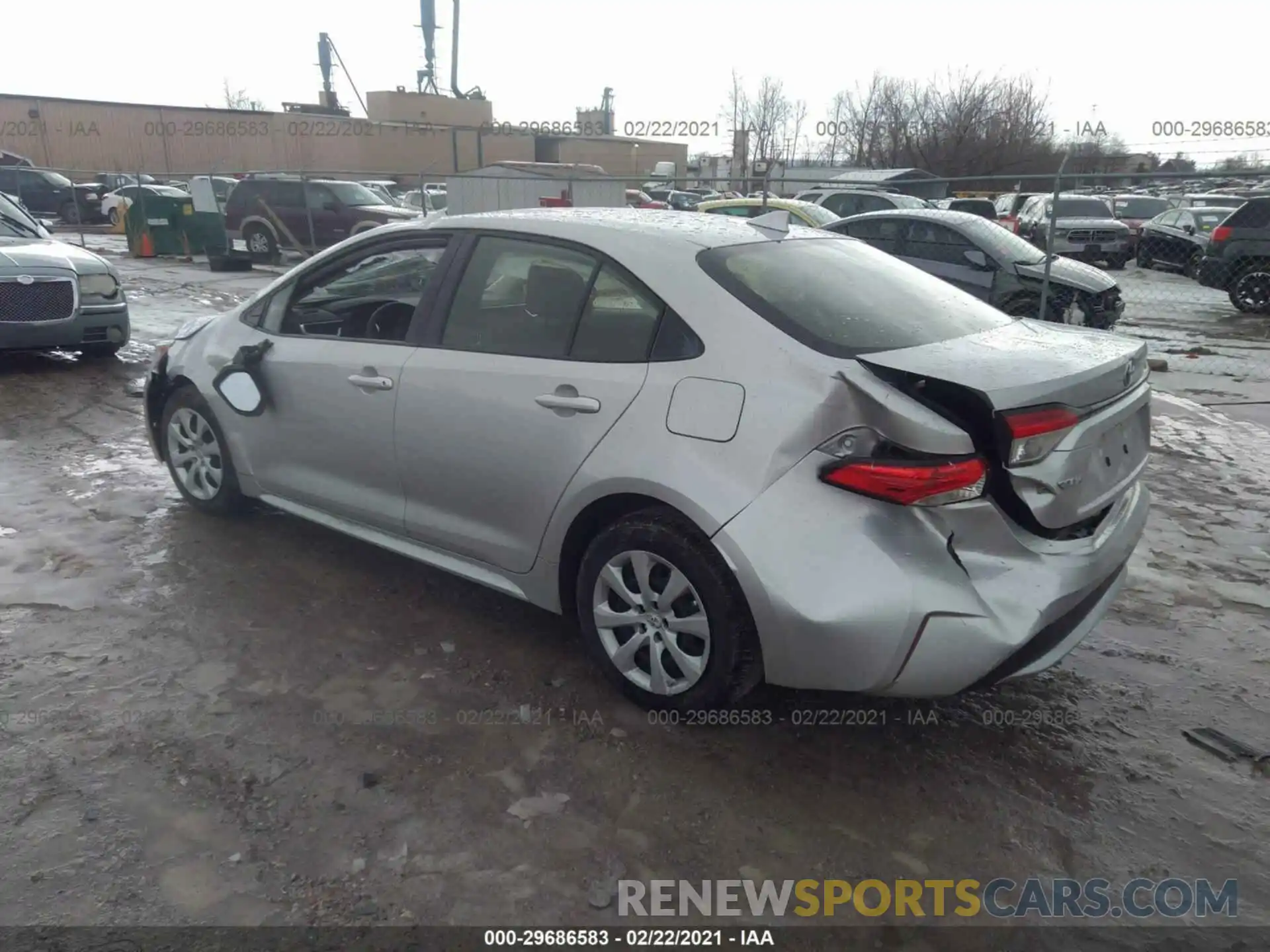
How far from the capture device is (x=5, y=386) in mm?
7629

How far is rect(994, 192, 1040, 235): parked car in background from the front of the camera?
721 inches

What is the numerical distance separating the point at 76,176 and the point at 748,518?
43765 mm

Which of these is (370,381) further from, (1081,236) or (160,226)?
(160,226)

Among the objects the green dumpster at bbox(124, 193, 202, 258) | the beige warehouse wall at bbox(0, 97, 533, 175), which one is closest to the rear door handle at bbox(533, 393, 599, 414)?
the green dumpster at bbox(124, 193, 202, 258)

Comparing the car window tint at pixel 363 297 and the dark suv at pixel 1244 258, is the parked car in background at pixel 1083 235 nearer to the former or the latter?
the dark suv at pixel 1244 258

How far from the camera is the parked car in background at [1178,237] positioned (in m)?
17.4

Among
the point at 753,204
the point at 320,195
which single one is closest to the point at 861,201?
the point at 753,204

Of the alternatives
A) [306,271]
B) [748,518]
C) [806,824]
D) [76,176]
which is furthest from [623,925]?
[76,176]

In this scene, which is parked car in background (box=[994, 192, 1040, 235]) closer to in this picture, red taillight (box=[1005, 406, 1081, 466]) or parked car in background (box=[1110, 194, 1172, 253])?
parked car in background (box=[1110, 194, 1172, 253])

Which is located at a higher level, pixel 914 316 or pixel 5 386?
pixel 914 316

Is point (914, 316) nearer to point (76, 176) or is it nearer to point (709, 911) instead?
point (709, 911)

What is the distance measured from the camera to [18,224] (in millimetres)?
8859

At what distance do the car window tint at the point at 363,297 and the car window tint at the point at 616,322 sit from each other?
951mm

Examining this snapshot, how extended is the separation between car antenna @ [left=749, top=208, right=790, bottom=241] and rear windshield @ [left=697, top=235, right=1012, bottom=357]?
6cm
